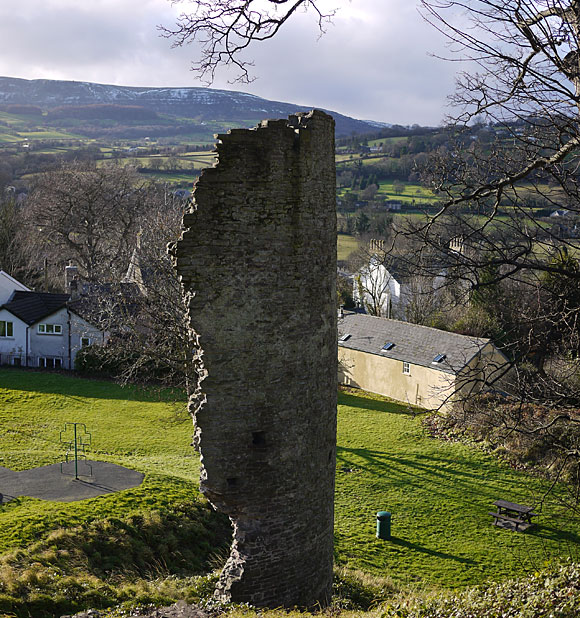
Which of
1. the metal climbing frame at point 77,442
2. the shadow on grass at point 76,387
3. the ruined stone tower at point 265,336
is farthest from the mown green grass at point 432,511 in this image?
the shadow on grass at point 76,387

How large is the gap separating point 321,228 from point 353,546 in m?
9.06

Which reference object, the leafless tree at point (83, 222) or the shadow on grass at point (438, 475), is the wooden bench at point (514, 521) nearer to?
the shadow on grass at point (438, 475)

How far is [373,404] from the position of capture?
99.1ft

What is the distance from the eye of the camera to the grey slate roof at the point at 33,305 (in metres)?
32.6

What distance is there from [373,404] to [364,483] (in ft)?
34.0

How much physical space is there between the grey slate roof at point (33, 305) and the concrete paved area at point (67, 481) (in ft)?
54.6

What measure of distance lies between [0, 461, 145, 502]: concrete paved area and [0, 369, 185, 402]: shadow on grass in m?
10.7

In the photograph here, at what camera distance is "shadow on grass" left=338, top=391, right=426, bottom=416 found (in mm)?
29203

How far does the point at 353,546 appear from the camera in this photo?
15.5 meters

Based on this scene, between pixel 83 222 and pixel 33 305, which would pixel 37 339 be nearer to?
pixel 33 305

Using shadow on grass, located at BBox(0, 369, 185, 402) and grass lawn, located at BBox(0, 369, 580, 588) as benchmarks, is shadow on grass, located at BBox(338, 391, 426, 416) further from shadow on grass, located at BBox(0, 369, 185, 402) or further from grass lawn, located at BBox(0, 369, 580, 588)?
shadow on grass, located at BBox(0, 369, 185, 402)

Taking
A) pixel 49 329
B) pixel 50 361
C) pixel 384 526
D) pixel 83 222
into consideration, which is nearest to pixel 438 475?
pixel 384 526

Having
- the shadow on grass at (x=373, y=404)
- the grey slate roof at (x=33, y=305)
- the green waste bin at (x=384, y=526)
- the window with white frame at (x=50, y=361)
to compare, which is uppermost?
the grey slate roof at (x=33, y=305)

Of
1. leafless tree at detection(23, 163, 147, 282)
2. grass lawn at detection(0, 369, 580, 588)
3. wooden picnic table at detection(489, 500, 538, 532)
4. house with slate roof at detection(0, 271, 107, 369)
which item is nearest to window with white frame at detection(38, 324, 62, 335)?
A: house with slate roof at detection(0, 271, 107, 369)
